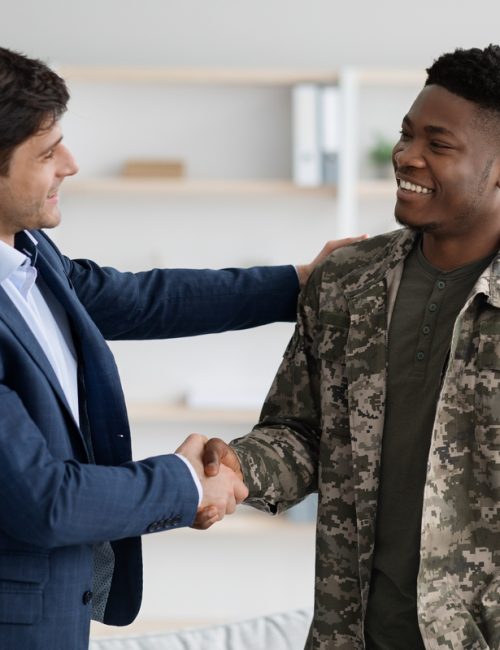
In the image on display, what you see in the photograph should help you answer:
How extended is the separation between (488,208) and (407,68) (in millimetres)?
2831

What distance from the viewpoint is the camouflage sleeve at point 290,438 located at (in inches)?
76.7

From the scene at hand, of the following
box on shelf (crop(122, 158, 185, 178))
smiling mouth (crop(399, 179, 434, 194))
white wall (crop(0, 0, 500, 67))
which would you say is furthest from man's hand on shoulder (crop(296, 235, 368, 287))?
white wall (crop(0, 0, 500, 67))

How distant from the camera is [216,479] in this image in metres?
1.90

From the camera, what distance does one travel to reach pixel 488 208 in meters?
1.78

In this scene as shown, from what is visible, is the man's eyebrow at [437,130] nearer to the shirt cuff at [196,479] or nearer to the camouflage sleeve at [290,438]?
the camouflage sleeve at [290,438]

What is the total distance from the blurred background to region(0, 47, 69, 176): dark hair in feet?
8.20

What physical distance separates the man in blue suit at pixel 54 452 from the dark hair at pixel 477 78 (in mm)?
621

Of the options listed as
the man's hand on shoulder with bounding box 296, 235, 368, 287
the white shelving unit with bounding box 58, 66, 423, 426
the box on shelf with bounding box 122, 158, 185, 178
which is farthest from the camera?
the box on shelf with bounding box 122, 158, 185, 178

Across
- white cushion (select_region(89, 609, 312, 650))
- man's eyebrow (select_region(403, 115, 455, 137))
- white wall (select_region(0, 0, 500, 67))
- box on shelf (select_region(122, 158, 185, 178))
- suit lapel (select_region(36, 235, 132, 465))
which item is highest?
white wall (select_region(0, 0, 500, 67))

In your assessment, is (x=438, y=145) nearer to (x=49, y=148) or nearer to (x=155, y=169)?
(x=49, y=148)

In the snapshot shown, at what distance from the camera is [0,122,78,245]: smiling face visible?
1790mm

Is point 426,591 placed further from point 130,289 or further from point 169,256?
point 169,256

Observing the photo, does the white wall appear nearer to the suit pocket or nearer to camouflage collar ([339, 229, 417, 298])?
camouflage collar ([339, 229, 417, 298])

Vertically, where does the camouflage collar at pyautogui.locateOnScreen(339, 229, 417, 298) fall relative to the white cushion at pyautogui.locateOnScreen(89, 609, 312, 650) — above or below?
above
